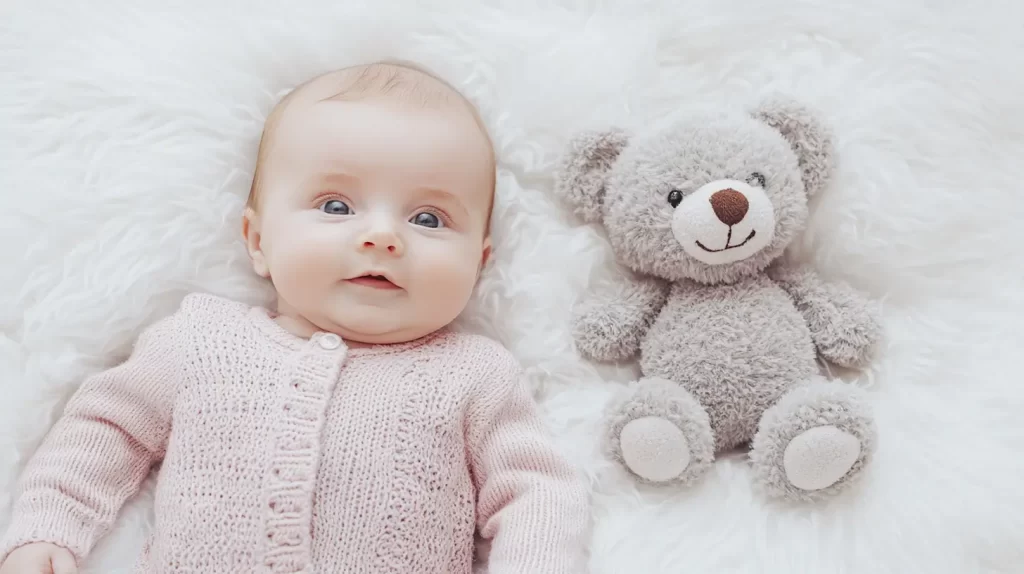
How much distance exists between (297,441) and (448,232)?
0.30 m

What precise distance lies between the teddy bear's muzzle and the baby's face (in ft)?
0.86

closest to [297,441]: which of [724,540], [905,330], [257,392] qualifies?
[257,392]

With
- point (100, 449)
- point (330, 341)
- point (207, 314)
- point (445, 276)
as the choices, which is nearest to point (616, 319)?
point (445, 276)

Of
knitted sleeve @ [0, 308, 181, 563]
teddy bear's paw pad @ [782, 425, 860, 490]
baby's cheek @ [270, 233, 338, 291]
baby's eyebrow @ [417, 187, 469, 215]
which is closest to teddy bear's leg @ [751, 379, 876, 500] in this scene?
teddy bear's paw pad @ [782, 425, 860, 490]

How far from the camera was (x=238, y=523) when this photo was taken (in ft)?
3.04

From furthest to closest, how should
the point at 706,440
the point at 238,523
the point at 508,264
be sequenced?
the point at 508,264
the point at 706,440
the point at 238,523

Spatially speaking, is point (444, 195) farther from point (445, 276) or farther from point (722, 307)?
point (722, 307)

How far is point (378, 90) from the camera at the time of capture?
1059 millimetres

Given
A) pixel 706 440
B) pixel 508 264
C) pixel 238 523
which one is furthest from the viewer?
pixel 508 264

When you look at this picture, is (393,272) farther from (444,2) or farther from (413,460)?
(444,2)

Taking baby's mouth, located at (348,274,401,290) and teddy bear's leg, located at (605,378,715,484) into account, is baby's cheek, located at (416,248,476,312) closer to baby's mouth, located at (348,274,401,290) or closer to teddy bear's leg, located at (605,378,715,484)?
baby's mouth, located at (348,274,401,290)

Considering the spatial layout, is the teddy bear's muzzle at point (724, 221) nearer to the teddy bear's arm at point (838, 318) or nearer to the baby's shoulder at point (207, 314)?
the teddy bear's arm at point (838, 318)

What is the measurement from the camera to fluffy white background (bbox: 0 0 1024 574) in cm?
104

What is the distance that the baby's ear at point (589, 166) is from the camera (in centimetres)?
114
